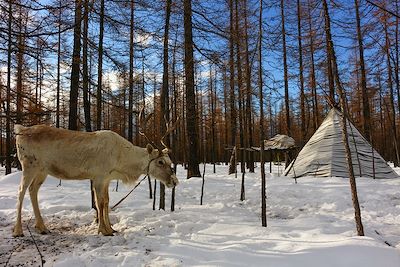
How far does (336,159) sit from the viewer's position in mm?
13133

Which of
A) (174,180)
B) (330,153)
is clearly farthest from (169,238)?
(330,153)

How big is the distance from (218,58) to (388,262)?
5.97m

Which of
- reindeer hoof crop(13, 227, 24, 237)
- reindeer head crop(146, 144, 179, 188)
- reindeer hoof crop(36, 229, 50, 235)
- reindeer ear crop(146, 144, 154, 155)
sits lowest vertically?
reindeer hoof crop(36, 229, 50, 235)

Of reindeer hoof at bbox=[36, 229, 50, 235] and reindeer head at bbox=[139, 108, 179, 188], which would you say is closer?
reindeer hoof at bbox=[36, 229, 50, 235]

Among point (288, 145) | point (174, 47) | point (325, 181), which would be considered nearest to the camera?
point (174, 47)

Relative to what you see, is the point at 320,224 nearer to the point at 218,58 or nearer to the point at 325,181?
the point at 218,58

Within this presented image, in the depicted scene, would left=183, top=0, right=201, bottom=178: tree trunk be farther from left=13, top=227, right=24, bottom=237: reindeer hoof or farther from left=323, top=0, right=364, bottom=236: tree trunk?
left=13, top=227, right=24, bottom=237: reindeer hoof

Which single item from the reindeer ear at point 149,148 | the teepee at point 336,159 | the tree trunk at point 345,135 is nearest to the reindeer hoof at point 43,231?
the reindeer ear at point 149,148

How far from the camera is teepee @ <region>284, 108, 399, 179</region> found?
12.9 metres

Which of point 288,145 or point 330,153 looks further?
point 288,145

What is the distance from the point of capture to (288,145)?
1886 cm

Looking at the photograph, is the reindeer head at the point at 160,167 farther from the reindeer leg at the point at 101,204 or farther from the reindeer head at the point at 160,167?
the reindeer leg at the point at 101,204

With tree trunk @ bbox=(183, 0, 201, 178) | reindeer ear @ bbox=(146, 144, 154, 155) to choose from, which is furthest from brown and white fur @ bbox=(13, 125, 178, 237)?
tree trunk @ bbox=(183, 0, 201, 178)

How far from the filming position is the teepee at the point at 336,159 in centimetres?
1295
